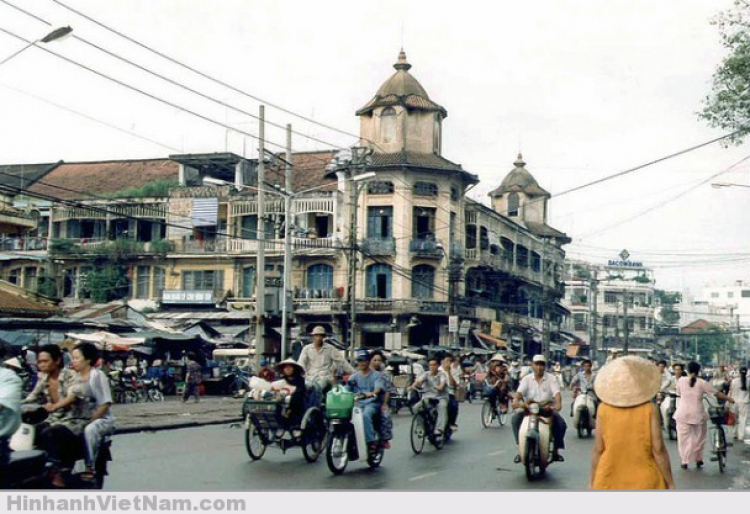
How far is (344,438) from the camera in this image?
498 inches

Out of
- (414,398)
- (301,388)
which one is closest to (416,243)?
(414,398)

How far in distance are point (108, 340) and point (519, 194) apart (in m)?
41.5

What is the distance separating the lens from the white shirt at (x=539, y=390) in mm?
12539

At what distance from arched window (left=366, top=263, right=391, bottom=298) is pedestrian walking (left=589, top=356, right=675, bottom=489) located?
4580 centimetres

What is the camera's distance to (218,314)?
5166cm

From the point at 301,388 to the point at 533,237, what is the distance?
54.0m

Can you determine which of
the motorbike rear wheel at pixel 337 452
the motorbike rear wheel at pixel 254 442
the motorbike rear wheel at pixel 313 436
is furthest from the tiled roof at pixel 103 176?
the motorbike rear wheel at pixel 337 452

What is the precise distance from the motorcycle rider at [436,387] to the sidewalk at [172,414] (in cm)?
608

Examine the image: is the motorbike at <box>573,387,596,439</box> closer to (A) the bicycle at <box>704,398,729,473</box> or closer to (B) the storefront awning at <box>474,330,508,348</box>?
(A) the bicycle at <box>704,398,729,473</box>

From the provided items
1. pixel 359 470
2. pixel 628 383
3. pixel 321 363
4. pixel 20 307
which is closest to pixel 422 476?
pixel 359 470

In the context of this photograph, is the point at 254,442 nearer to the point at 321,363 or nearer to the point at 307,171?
the point at 321,363

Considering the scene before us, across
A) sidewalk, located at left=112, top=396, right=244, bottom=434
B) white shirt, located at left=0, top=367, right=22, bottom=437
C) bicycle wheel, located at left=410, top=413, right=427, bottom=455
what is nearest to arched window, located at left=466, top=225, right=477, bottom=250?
sidewalk, located at left=112, top=396, right=244, bottom=434

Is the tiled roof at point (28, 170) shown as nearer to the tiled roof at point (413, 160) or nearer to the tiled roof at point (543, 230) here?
the tiled roof at point (413, 160)

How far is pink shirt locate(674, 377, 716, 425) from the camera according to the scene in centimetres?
1395
